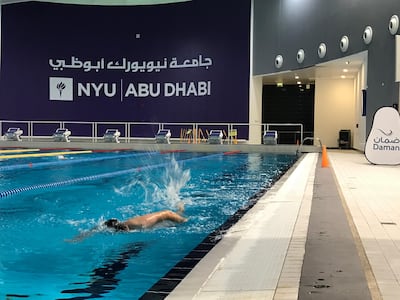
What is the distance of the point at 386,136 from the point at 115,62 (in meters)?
12.2

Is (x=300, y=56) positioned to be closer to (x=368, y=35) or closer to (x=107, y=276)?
(x=368, y=35)

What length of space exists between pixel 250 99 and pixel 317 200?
12.7m

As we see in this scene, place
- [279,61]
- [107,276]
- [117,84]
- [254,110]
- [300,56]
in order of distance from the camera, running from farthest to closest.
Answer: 1. [117,84]
2. [254,110]
3. [279,61]
4. [300,56]
5. [107,276]

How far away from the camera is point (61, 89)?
731 inches

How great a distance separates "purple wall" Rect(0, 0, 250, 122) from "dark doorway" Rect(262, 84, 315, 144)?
4.07 metres

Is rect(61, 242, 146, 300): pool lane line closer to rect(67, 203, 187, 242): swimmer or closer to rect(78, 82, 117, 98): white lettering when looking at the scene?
rect(67, 203, 187, 242): swimmer

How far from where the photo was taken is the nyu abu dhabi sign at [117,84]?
58.7ft

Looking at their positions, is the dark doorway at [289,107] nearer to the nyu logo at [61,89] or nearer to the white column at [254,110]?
the white column at [254,110]

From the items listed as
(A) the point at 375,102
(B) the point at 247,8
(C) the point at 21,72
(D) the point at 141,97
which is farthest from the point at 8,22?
(A) the point at 375,102

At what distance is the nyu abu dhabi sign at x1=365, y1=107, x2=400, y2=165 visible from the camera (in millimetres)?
8414

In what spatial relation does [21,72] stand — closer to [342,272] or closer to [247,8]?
[247,8]

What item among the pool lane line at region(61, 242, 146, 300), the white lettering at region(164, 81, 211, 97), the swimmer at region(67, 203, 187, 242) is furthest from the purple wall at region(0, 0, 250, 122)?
the pool lane line at region(61, 242, 146, 300)

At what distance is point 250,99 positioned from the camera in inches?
669

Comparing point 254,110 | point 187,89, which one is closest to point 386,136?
point 254,110
